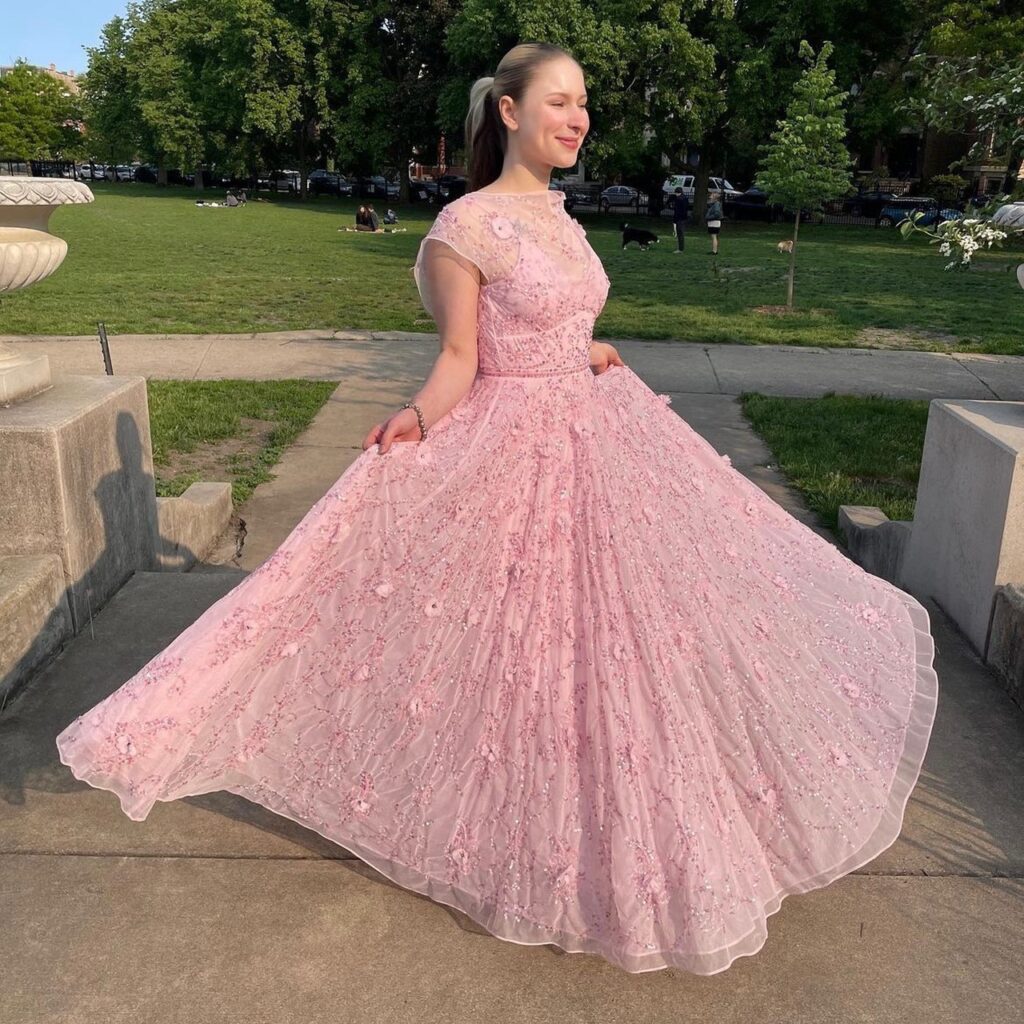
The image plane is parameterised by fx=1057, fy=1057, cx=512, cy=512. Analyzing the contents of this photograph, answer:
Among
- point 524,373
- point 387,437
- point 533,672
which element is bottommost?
A: point 533,672

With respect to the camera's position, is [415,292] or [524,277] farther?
[415,292]

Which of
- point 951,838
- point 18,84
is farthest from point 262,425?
point 18,84

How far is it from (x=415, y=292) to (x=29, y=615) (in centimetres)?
1350

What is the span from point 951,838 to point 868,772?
1.64 ft

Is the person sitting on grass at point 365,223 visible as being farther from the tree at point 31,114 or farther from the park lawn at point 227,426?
the tree at point 31,114

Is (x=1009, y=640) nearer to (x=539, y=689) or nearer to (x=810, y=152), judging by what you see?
(x=539, y=689)

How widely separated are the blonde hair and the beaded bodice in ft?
0.34

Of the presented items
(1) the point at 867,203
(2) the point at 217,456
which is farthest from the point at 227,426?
(1) the point at 867,203

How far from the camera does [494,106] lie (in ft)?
9.27

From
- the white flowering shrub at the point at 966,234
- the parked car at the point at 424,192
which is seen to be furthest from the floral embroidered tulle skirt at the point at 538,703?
the parked car at the point at 424,192

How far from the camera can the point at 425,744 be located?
259 cm

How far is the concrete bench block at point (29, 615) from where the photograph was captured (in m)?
3.57

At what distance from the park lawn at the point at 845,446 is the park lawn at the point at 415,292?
373 cm

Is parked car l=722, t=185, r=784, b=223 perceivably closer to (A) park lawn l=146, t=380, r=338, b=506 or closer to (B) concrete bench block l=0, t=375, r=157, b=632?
(A) park lawn l=146, t=380, r=338, b=506
